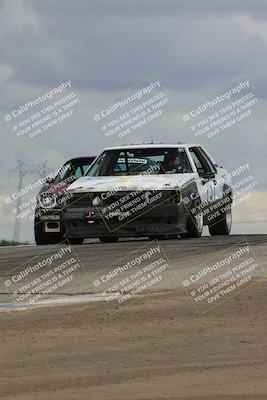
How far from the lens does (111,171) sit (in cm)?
2295

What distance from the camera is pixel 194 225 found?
21906 mm

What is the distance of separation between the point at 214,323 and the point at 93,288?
3.07 metres

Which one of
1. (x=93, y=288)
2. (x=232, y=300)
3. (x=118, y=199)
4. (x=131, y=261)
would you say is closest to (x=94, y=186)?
(x=118, y=199)

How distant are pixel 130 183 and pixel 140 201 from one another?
1.33 feet

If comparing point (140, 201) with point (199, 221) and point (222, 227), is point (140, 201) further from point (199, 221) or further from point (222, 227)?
point (222, 227)

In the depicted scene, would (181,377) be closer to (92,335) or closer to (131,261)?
(92,335)

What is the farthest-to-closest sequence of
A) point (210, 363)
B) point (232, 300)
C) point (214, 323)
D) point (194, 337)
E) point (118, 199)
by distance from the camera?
point (118, 199) < point (232, 300) < point (214, 323) < point (194, 337) < point (210, 363)

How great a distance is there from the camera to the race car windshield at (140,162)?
22766 millimetres
